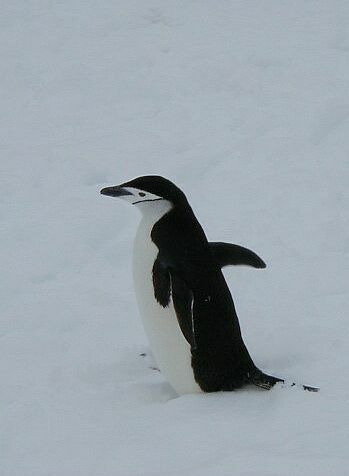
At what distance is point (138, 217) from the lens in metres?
4.43

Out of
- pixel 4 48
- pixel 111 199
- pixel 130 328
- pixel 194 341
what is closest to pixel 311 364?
pixel 194 341

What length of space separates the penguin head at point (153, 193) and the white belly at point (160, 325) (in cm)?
6

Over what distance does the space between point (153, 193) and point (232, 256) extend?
36 cm

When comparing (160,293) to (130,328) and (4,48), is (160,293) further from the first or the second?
(4,48)

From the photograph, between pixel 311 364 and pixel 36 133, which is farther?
pixel 36 133

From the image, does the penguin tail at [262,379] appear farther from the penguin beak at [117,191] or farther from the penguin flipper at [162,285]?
the penguin beak at [117,191]

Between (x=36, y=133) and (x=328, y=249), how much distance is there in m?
2.06

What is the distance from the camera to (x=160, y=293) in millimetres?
2852

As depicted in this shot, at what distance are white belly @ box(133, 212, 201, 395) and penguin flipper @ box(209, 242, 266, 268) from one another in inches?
9.6

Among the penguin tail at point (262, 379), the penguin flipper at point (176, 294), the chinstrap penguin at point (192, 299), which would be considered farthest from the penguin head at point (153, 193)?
the penguin tail at point (262, 379)

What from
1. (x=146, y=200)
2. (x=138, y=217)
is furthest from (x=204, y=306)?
(x=138, y=217)

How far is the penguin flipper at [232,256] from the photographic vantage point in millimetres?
3082

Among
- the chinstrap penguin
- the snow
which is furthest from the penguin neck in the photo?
the snow

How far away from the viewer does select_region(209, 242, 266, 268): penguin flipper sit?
10.1 ft
